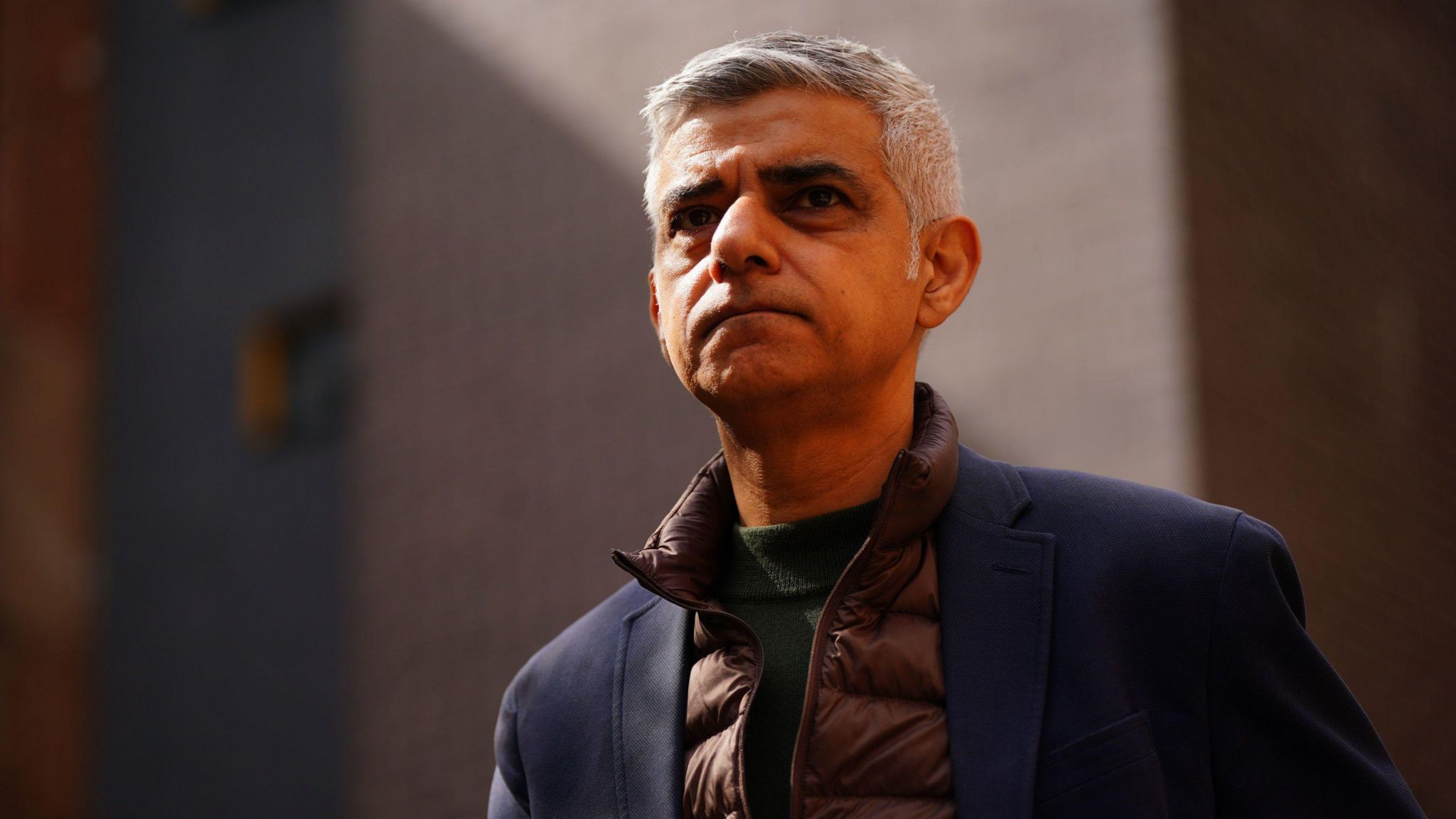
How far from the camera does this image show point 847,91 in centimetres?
242

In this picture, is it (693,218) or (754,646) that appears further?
(693,218)

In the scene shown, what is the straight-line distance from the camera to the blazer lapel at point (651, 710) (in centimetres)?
225

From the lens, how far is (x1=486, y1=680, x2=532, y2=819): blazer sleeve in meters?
2.55

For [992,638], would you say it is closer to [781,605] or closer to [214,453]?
[781,605]

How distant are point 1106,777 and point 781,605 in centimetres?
57

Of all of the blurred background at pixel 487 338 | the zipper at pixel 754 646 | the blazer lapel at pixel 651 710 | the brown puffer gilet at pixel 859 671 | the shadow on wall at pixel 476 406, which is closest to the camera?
the brown puffer gilet at pixel 859 671

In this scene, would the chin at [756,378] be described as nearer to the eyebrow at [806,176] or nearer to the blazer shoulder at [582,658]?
the eyebrow at [806,176]

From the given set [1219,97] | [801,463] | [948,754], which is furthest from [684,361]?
[1219,97]

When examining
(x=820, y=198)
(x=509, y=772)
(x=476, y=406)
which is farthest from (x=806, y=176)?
(x=476, y=406)

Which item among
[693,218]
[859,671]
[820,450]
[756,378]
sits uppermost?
[693,218]

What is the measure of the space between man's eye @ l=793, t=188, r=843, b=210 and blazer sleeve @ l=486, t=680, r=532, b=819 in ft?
2.77

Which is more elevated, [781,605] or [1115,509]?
[1115,509]

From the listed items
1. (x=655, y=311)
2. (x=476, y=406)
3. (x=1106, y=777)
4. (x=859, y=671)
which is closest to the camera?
(x=1106, y=777)

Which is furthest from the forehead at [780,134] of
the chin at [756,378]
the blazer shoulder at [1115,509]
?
the blazer shoulder at [1115,509]
